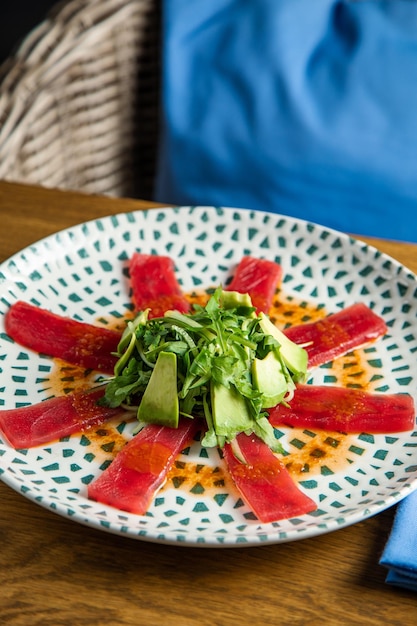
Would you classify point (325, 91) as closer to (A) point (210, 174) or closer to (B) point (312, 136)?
(B) point (312, 136)

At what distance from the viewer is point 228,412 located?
2.97 ft

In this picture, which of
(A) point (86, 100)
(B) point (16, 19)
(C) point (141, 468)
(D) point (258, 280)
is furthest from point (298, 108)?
(B) point (16, 19)

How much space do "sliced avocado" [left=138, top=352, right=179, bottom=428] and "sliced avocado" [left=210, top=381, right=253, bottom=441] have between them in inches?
1.8

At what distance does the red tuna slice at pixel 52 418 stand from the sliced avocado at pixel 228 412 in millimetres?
135

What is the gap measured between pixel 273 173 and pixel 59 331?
896 millimetres

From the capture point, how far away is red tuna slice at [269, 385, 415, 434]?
0.96 metres

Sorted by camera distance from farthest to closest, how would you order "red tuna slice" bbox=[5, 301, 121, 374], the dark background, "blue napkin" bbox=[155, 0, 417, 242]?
the dark background
"blue napkin" bbox=[155, 0, 417, 242]
"red tuna slice" bbox=[5, 301, 121, 374]

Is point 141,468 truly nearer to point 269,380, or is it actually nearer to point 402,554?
point 269,380

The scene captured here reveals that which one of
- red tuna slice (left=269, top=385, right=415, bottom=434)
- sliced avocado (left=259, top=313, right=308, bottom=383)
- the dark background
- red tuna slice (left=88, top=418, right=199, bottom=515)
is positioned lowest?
red tuna slice (left=88, top=418, right=199, bottom=515)

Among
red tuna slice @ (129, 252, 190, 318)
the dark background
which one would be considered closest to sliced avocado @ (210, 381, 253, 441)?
red tuna slice @ (129, 252, 190, 318)

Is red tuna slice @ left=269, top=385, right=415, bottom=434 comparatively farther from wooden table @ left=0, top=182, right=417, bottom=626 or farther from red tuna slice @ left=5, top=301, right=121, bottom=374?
red tuna slice @ left=5, top=301, right=121, bottom=374

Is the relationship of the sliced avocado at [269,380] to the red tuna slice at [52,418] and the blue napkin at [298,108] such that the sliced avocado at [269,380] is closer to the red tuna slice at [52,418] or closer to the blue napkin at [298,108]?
the red tuna slice at [52,418]

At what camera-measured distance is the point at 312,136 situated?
179cm

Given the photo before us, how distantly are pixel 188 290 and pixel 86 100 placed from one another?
93 cm
